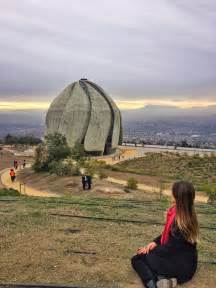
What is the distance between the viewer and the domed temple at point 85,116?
5047 cm

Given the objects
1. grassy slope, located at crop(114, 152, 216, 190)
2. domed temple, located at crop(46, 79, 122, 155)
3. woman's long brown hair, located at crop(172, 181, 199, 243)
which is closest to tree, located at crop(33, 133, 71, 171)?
grassy slope, located at crop(114, 152, 216, 190)

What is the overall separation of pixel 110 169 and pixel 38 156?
5613 mm

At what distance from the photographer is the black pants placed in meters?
5.33

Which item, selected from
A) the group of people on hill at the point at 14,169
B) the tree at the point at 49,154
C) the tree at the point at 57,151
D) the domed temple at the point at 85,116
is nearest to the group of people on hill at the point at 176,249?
the group of people on hill at the point at 14,169

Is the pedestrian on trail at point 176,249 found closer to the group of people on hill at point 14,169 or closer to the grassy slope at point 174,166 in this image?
the group of people on hill at point 14,169

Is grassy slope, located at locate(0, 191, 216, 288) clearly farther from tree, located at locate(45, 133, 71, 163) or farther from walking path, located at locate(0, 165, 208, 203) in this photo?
tree, located at locate(45, 133, 71, 163)

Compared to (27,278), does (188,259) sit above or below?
above

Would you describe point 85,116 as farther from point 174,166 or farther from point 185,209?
point 185,209

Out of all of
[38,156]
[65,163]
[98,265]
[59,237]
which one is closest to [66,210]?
[59,237]

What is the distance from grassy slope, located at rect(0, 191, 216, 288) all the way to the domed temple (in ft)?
132

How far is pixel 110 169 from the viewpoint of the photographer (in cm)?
3553

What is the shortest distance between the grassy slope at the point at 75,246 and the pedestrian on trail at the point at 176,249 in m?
0.31

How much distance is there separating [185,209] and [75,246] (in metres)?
2.51

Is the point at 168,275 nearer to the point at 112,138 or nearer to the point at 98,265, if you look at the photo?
the point at 98,265
